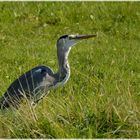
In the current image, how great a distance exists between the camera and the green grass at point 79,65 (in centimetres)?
624

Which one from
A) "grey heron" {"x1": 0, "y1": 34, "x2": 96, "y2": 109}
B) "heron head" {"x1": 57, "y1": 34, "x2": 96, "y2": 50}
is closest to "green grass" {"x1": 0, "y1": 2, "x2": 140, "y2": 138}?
"grey heron" {"x1": 0, "y1": 34, "x2": 96, "y2": 109}

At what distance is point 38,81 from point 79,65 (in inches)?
100

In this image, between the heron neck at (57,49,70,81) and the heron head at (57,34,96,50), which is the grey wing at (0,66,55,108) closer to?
the heron neck at (57,49,70,81)

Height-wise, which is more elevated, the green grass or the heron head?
the heron head

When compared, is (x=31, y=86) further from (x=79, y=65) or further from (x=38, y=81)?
(x=79, y=65)

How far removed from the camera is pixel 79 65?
1044cm

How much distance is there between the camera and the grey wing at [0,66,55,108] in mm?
7531

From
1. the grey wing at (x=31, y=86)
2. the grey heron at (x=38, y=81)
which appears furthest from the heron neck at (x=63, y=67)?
the grey wing at (x=31, y=86)

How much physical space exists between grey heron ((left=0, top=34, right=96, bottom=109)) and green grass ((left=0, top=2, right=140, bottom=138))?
0.18 metres

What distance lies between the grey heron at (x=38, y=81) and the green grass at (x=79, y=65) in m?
0.18

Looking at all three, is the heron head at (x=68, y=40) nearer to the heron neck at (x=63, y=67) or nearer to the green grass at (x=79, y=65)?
the heron neck at (x=63, y=67)

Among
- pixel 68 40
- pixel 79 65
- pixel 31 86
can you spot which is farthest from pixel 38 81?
pixel 79 65

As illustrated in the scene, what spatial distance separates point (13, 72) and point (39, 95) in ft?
7.27

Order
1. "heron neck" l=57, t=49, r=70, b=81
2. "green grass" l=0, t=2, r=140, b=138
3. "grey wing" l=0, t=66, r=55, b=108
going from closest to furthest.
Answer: "green grass" l=0, t=2, r=140, b=138 < "grey wing" l=0, t=66, r=55, b=108 < "heron neck" l=57, t=49, r=70, b=81
